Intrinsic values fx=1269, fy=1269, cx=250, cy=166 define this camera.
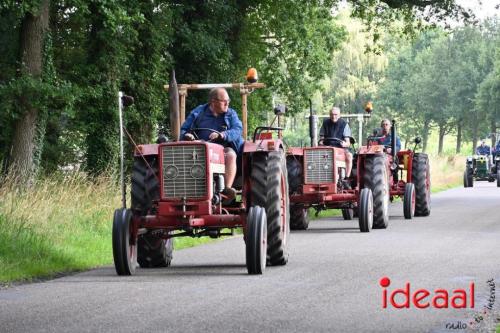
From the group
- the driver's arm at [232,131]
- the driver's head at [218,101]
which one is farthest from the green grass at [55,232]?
the driver's head at [218,101]

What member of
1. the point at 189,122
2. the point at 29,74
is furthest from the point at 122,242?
the point at 29,74

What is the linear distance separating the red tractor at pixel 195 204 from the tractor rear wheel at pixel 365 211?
6.08 meters

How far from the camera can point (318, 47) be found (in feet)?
150

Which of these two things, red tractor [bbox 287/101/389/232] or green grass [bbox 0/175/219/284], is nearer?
green grass [bbox 0/175/219/284]

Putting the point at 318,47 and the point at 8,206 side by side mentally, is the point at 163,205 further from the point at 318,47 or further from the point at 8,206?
the point at 318,47

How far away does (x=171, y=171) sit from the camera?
1407cm

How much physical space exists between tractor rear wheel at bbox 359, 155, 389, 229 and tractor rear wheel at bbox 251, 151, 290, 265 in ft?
23.8

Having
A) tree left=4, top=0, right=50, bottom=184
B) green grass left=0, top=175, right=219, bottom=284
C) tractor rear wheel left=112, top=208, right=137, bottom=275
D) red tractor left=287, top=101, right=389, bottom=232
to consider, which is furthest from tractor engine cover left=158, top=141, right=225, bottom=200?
tree left=4, top=0, right=50, bottom=184

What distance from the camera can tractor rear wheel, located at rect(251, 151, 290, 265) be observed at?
14625mm

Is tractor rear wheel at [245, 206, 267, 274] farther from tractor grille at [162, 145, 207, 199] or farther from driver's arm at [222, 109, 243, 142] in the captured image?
driver's arm at [222, 109, 243, 142]

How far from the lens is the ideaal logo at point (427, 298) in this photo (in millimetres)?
10875

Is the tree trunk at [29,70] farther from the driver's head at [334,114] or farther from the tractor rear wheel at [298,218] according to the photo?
the driver's head at [334,114]

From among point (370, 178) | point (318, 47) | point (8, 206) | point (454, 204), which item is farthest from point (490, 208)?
point (318, 47)

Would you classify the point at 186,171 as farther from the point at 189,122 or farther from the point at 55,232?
the point at 55,232
